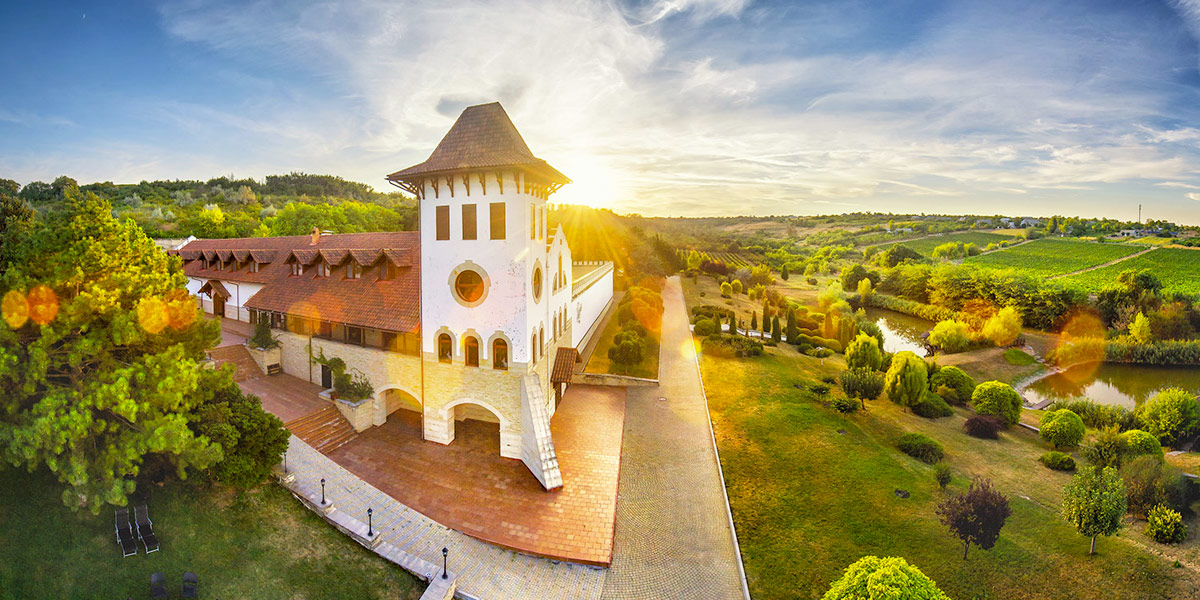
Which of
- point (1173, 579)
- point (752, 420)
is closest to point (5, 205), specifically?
point (752, 420)

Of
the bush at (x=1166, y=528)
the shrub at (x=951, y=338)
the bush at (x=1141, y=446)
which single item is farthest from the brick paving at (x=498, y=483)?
the shrub at (x=951, y=338)

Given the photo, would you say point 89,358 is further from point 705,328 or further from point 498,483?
point 705,328

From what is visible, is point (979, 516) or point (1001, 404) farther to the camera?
point (1001, 404)

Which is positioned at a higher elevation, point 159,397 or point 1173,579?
point 159,397

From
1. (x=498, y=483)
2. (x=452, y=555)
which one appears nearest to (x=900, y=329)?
(x=498, y=483)

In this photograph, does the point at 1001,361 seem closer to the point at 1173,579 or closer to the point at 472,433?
the point at 1173,579

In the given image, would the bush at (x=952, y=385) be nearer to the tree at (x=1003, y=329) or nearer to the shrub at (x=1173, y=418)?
the shrub at (x=1173, y=418)
